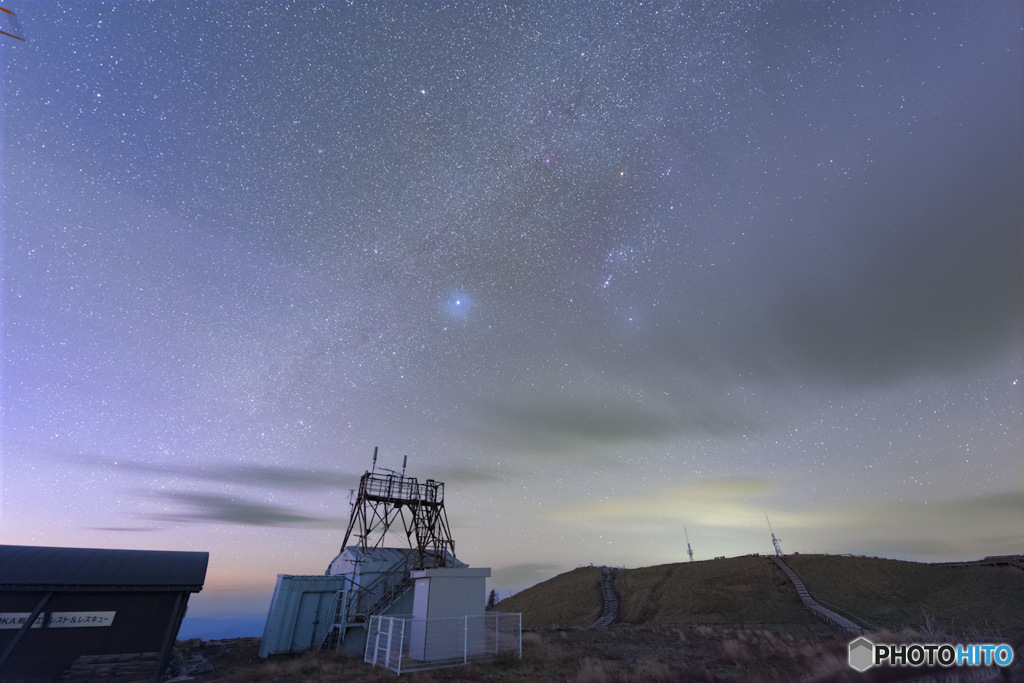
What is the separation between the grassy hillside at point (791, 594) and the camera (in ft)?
128

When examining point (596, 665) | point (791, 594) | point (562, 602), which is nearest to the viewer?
point (596, 665)

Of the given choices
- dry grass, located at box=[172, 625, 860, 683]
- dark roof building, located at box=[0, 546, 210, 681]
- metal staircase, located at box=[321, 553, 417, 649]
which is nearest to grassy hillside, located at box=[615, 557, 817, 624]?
dry grass, located at box=[172, 625, 860, 683]

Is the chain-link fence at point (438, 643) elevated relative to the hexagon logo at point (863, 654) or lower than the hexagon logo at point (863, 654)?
lower

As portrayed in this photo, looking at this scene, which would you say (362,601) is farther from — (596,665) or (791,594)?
(791,594)

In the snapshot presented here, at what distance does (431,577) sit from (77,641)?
44.3 feet

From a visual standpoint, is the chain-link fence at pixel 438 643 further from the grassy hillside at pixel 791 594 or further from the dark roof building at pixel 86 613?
the grassy hillside at pixel 791 594

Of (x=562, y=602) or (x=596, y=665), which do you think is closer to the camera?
(x=596, y=665)

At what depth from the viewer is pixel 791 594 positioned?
149 ft

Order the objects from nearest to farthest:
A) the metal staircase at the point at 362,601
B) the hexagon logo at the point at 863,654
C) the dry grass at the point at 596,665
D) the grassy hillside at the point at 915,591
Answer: the hexagon logo at the point at 863,654, the dry grass at the point at 596,665, the metal staircase at the point at 362,601, the grassy hillside at the point at 915,591

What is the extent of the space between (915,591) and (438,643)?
159 feet

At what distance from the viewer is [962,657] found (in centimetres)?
692

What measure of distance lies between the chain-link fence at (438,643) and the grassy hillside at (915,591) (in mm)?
33967

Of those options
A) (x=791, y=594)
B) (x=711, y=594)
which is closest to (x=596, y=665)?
(x=711, y=594)

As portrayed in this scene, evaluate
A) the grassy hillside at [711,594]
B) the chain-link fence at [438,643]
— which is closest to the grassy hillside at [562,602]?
the grassy hillside at [711,594]
